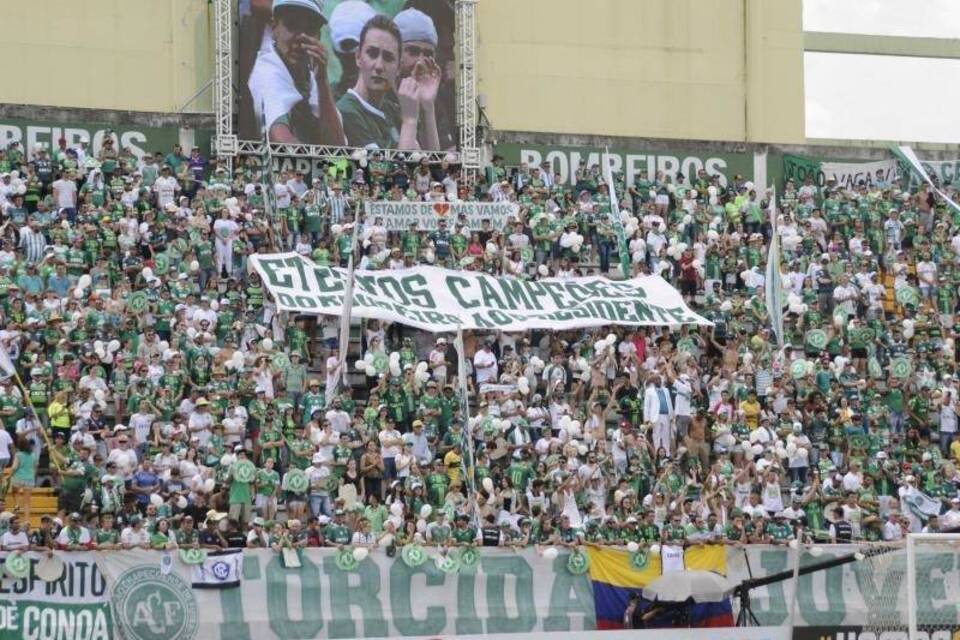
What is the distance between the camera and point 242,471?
1238 inches

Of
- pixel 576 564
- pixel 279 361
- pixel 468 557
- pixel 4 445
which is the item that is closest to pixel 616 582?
pixel 576 564

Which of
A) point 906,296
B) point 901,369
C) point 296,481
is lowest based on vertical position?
point 296,481

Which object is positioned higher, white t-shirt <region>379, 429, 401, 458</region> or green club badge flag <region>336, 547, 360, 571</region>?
white t-shirt <region>379, 429, 401, 458</region>

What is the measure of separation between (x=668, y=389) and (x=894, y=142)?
1180 centimetres

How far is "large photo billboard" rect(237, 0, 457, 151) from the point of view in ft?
132

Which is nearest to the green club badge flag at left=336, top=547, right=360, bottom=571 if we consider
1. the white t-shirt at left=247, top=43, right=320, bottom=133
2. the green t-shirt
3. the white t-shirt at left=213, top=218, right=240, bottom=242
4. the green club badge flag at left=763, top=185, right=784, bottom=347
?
the white t-shirt at left=213, top=218, right=240, bottom=242

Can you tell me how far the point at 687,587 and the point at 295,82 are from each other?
47.1 ft

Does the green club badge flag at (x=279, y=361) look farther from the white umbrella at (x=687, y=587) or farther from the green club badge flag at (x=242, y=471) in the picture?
the white umbrella at (x=687, y=587)

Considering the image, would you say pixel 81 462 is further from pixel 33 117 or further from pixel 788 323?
pixel 788 323

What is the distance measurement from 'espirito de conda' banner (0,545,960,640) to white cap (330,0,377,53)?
13.5 m

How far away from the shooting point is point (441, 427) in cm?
3450

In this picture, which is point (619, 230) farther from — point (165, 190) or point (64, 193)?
point (64, 193)

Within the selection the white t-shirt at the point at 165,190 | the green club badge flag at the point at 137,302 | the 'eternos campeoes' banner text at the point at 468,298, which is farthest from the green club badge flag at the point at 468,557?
the white t-shirt at the point at 165,190

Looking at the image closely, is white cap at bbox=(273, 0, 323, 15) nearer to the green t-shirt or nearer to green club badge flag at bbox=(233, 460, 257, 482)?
the green t-shirt
